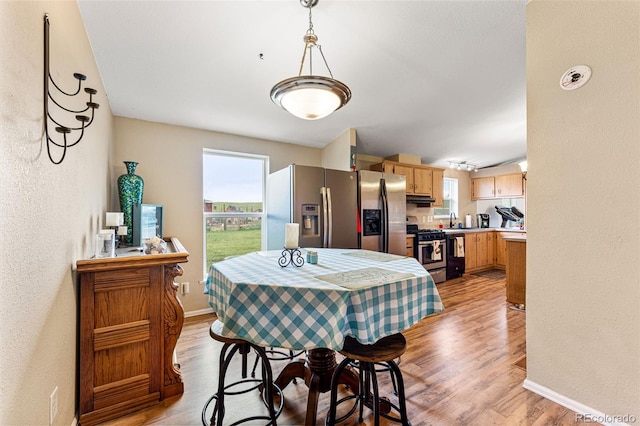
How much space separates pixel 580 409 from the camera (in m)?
1.63

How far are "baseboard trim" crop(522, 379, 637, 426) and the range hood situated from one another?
3451mm

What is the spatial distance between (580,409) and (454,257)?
3496mm

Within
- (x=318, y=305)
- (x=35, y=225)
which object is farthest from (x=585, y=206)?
(x=35, y=225)

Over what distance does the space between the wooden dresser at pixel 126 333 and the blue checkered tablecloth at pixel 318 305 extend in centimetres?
69

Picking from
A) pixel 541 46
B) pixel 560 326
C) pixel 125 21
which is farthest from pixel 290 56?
pixel 560 326

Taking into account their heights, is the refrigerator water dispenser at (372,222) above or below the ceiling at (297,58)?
below

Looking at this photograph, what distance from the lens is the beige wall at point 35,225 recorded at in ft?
2.71

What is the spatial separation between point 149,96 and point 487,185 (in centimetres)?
663

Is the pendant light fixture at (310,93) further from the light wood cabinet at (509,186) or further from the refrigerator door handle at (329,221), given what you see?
the light wood cabinet at (509,186)

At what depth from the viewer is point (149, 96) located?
8.46 feet

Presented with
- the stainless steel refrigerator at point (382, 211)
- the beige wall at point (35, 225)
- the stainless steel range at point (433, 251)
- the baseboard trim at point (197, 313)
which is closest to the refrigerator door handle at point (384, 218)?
the stainless steel refrigerator at point (382, 211)

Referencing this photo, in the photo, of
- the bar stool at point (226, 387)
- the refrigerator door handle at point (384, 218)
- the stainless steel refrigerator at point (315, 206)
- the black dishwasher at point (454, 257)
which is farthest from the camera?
the black dishwasher at point (454, 257)

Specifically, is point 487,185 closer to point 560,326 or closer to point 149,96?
point 560,326

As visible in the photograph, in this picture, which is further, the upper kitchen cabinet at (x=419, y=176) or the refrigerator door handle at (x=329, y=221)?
the upper kitchen cabinet at (x=419, y=176)
